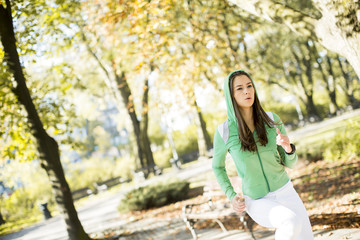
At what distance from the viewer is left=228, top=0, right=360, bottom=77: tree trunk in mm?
4344

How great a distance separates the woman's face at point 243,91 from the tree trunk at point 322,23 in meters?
2.23

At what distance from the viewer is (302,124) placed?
34.7 meters

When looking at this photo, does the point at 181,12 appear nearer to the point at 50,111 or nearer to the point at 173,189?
the point at 50,111

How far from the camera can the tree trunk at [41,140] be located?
7.90 meters

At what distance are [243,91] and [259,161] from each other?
632 mm

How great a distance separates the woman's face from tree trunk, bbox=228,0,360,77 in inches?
87.7

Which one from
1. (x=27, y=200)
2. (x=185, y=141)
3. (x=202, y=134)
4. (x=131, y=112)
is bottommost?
(x=185, y=141)

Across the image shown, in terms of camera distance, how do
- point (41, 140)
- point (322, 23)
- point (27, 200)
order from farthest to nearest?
point (27, 200)
point (41, 140)
point (322, 23)

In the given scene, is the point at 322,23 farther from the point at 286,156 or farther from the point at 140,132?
the point at 140,132

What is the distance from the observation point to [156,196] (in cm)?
1205

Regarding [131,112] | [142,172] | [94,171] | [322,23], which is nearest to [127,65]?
[131,112]

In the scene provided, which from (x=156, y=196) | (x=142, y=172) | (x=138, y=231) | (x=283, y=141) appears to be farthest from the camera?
(x=142, y=172)

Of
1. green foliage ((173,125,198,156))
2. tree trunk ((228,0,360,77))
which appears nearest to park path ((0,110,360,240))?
tree trunk ((228,0,360,77))

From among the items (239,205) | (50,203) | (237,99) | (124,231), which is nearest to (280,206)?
(239,205)
